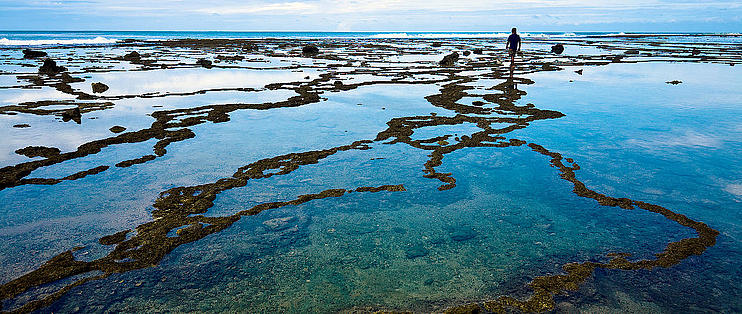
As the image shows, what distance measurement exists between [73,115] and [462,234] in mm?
13765

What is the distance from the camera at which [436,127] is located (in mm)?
12422

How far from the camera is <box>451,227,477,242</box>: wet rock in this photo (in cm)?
574

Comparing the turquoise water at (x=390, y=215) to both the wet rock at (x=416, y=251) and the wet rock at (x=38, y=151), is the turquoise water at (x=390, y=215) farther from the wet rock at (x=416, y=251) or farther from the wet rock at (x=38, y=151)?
the wet rock at (x=38, y=151)

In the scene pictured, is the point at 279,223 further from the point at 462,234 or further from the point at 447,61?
the point at 447,61

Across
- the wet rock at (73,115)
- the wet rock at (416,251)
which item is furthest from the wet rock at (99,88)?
the wet rock at (416,251)

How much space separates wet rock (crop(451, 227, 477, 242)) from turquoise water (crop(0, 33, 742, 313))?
3cm

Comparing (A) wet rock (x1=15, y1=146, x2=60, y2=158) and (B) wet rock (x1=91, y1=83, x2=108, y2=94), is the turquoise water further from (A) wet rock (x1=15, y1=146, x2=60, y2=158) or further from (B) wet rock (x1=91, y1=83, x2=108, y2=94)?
(B) wet rock (x1=91, y1=83, x2=108, y2=94)

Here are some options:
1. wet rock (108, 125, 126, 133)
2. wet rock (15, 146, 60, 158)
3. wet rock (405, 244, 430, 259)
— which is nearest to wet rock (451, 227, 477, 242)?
wet rock (405, 244, 430, 259)

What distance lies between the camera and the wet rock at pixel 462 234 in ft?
18.8

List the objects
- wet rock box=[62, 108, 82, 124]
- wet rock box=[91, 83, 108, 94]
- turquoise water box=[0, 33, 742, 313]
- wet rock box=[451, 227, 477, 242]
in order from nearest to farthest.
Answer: turquoise water box=[0, 33, 742, 313] → wet rock box=[451, 227, 477, 242] → wet rock box=[62, 108, 82, 124] → wet rock box=[91, 83, 108, 94]

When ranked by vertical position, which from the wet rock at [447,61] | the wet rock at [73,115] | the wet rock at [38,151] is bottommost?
the wet rock at [38,151]

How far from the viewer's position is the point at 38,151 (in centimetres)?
970

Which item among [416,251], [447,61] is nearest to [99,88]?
[416,251]

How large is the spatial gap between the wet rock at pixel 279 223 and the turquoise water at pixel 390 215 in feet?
0.11
